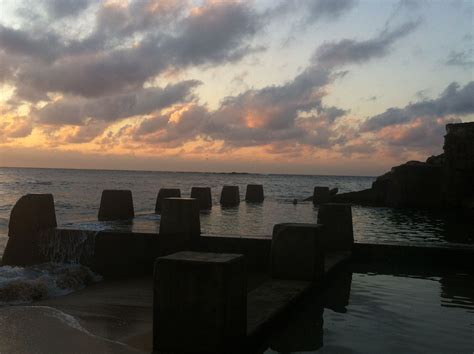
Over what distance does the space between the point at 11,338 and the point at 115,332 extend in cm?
125

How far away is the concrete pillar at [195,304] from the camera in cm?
498

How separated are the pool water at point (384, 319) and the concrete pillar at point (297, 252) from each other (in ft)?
1.60

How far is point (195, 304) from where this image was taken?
500 cm

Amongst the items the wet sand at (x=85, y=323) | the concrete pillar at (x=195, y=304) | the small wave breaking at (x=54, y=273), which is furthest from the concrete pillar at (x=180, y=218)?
the concrete pillar at (x=195, y=304)

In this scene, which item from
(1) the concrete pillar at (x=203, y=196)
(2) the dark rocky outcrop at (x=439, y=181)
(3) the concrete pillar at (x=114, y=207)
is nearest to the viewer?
(3) the concrete pillar at (x=114, y=207)

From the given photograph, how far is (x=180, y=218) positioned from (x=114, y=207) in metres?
9.07

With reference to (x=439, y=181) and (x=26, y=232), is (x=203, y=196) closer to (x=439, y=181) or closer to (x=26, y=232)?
(x=439, y=181)

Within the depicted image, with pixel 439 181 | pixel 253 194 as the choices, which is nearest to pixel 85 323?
pixel 439 181

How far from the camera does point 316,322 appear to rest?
22.8ft

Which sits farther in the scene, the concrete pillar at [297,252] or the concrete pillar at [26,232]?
the concrete pillar at [26,232]

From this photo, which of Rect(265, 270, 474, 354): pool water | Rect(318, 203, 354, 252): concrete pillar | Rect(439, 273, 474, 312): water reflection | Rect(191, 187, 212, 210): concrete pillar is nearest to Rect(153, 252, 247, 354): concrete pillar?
Rect(265, 270, 474, 354): pool water

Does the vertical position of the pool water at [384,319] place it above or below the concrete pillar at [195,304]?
below

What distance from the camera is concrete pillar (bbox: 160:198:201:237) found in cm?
1231

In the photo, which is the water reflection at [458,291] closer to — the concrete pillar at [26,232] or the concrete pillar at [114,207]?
the concrete pillar at [26,232]
